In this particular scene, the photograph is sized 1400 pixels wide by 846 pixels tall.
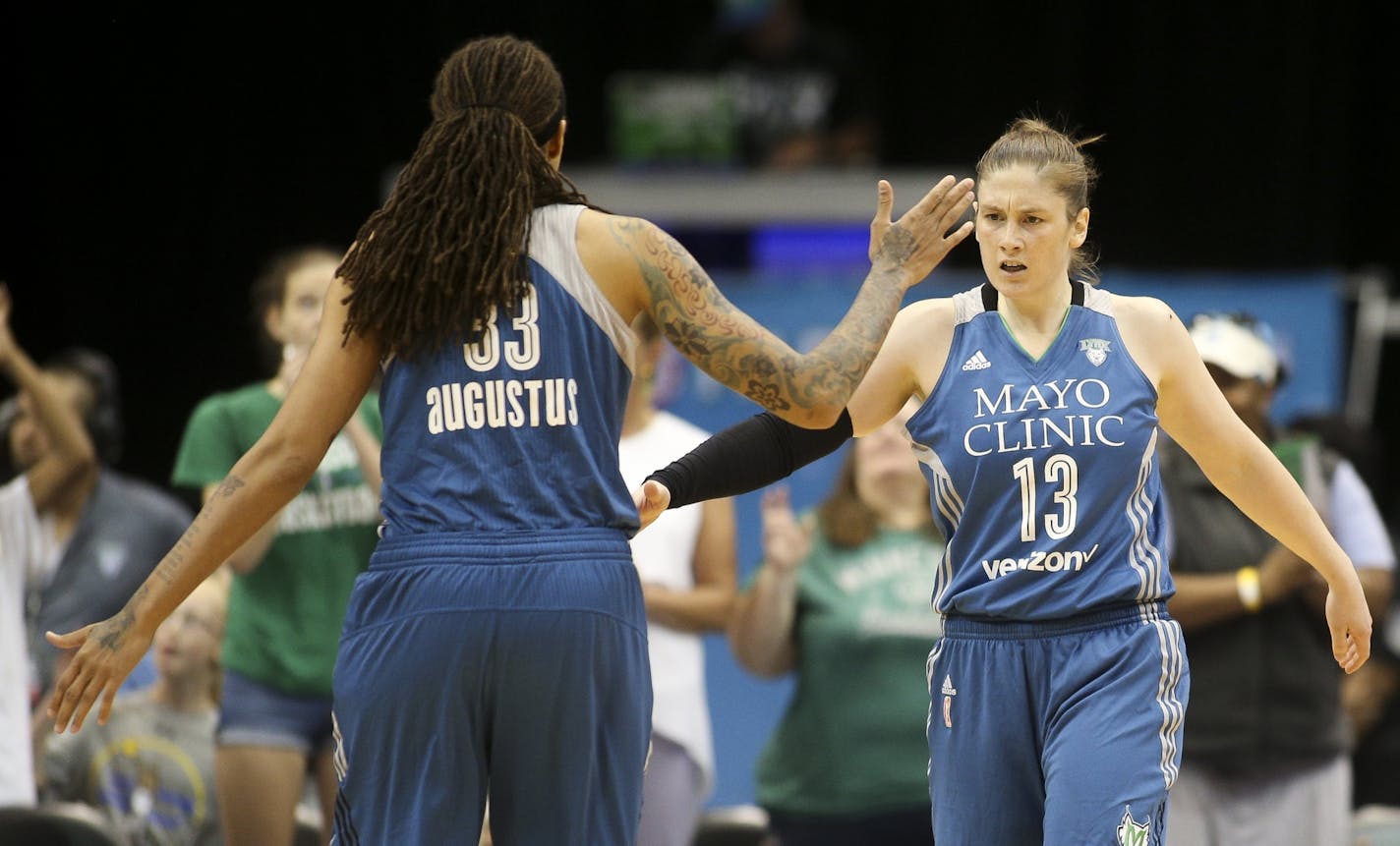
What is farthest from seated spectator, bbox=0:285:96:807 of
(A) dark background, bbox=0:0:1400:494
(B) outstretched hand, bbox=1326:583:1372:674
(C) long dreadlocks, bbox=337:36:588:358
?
(B) outstretched hand, bbox=1326:583:1372:674

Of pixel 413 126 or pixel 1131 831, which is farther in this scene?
pixel 413 126

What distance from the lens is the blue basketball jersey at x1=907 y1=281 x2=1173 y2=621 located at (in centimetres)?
392

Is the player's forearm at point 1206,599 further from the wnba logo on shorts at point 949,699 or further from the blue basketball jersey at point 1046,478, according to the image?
the wnba logo on shorts at point 949,699

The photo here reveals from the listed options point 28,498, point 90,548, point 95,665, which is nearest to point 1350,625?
point 95,665

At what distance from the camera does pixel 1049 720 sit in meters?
3.91

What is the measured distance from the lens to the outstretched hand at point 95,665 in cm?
350

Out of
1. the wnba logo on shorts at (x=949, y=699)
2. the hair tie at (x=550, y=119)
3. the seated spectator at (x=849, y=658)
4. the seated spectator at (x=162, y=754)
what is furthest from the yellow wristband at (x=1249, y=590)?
the seated spectator at (x=162, y=754)

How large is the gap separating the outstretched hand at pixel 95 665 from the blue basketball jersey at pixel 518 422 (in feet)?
1.76

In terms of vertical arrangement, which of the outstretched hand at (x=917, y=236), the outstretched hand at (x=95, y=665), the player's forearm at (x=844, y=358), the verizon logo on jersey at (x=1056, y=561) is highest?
the outstretched hand at (x=917, y=236)

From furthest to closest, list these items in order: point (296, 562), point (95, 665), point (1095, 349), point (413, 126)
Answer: point (413, 126) → point (296, 562) → point (1095, 349) → point (95, 665)

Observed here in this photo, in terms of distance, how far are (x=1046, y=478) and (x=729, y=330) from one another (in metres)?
0.80

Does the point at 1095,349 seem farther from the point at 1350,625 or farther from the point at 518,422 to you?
the point at 518,422

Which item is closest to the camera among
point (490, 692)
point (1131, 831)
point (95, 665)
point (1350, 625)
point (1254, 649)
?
point (490, 692)

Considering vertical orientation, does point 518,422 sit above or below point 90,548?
above
